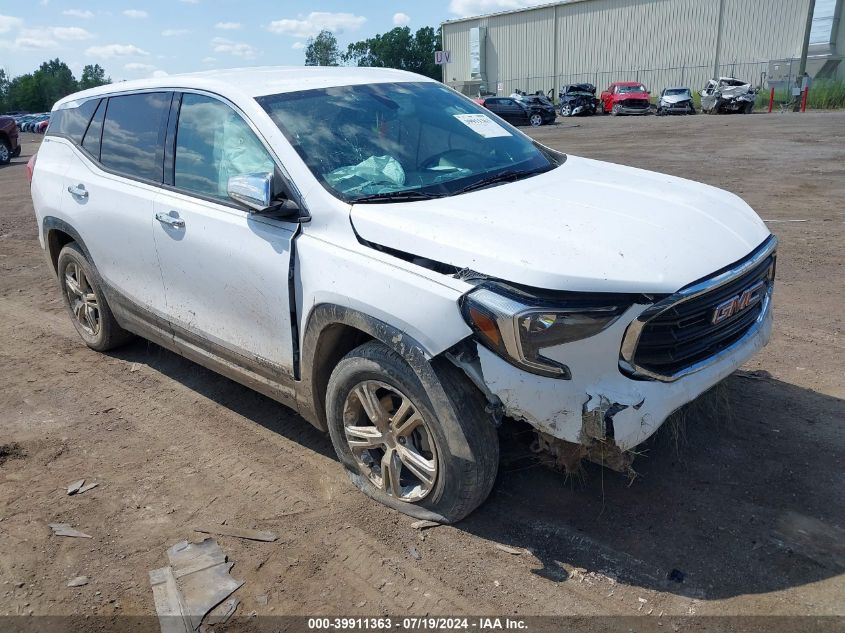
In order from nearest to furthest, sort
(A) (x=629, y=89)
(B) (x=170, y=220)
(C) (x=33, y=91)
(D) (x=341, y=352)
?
1. (D) (x=341, y=352)
2. (B) (x=170, y=220)
3. (A) (x=629, y=89)
4. (C) (x=33, y=91)

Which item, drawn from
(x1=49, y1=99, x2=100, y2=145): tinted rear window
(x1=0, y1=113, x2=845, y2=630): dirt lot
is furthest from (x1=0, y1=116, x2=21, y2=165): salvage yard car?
(x1=0, y1=113, x2=845, y2=630): dirt lot

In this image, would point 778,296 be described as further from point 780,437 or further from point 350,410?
point 350,410

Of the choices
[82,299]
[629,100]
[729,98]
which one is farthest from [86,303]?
[629,100]

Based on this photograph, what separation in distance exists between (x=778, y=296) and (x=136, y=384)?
16.7 feet

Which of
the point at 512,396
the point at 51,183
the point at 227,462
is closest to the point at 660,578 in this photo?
the point at 512,396

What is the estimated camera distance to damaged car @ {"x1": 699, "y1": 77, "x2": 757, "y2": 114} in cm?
3406

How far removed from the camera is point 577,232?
9.57 ft

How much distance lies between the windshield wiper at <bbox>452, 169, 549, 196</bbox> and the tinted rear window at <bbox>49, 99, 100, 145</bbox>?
3078 millimetres

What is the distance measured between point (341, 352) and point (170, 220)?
1.39 metres

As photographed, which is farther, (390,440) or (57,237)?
(57,237)

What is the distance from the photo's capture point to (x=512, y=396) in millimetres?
2740

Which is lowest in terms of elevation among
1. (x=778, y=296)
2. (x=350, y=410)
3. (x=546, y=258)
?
(x=778, y=296)

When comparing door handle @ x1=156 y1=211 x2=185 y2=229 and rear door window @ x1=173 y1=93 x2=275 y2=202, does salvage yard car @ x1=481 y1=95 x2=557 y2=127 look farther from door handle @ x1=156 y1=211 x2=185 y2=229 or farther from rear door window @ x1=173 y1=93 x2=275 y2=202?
door handle @ x1=156 y1=211 x2=185 y2=229

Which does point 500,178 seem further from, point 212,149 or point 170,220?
point 170,220
